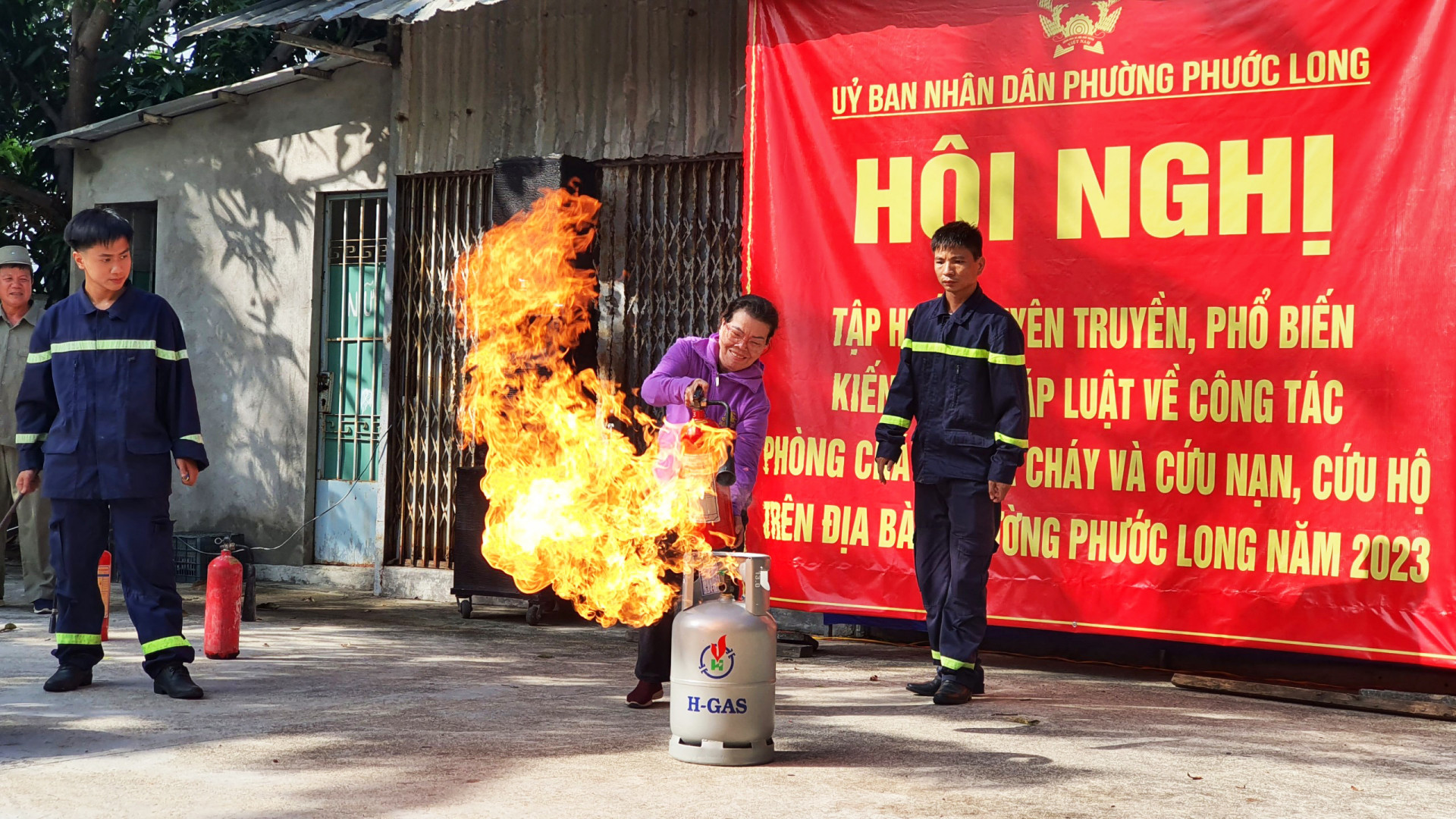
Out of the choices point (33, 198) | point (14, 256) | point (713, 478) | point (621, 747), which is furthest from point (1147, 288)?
point (33, 198)

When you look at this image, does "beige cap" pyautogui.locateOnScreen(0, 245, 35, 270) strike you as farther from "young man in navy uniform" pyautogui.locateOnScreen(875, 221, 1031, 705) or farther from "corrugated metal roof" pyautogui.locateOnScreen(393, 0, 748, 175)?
"young man in navy uniform" pyautogui.locateOnScreen(875, 221, 1031, 705)

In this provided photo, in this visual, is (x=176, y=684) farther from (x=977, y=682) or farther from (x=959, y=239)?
(x=959, y=239)

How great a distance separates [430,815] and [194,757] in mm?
1211

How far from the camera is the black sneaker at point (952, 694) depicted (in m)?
6.13

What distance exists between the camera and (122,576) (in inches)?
241

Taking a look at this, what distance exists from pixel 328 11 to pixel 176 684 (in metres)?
4.70

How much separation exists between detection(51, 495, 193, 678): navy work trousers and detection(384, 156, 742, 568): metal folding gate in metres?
3.62

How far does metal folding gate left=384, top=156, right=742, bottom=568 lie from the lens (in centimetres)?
895

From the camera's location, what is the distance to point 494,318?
832 centimetres

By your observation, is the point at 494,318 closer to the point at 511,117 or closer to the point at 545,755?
the point at 511,117

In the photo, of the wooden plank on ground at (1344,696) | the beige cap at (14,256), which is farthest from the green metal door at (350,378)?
the wooden plank on ground at (1344,696)

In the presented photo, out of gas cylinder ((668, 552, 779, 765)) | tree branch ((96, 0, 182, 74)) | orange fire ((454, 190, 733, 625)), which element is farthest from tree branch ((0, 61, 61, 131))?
gas cylinder ((668, 552, 779, 765))

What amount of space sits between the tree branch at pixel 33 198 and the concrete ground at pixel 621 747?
6.53m

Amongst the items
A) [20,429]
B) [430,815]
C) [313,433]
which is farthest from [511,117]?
[430,815]
